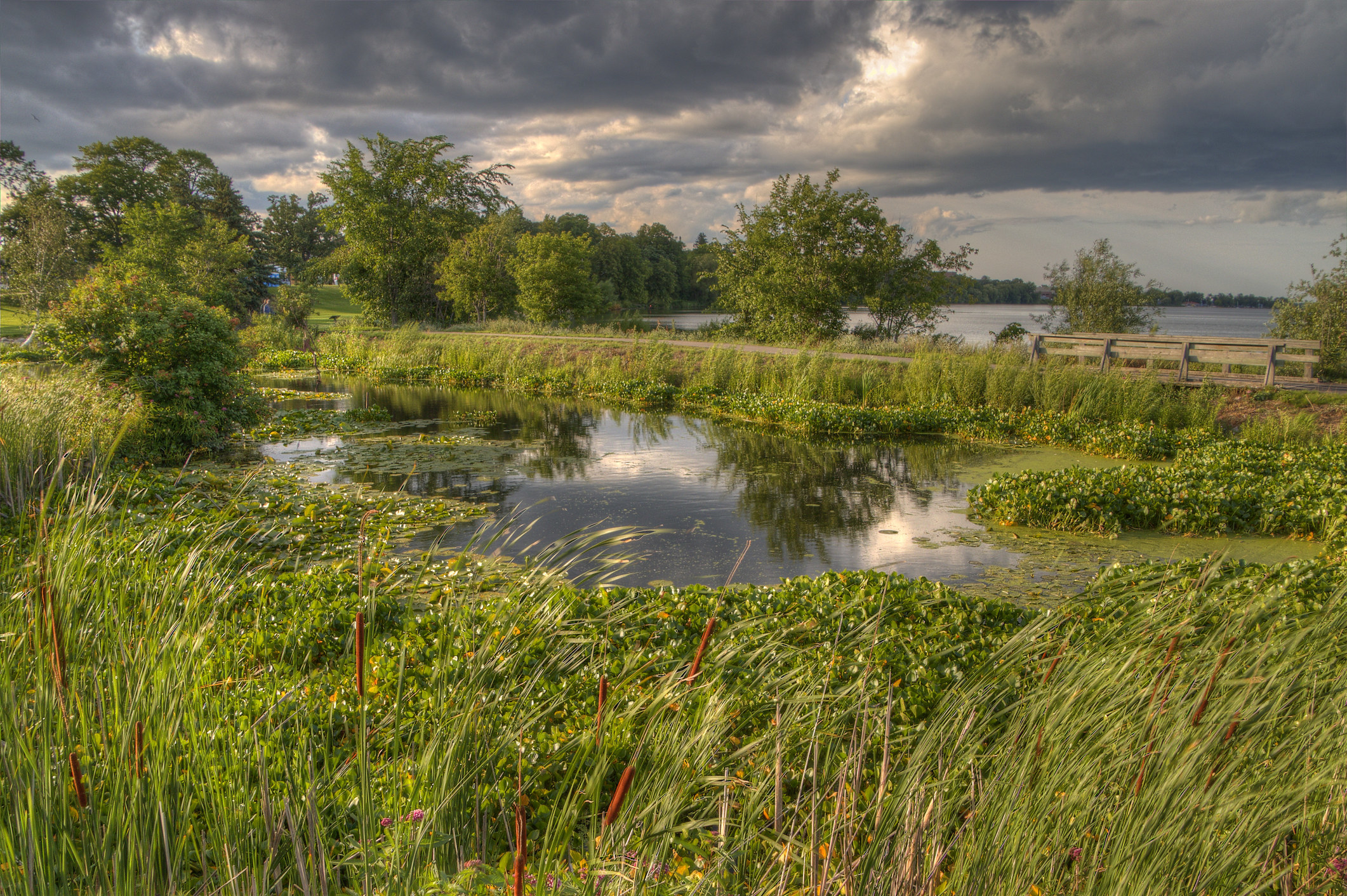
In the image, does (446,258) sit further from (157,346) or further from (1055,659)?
(1055,659)

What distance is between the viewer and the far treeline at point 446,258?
90.2ft

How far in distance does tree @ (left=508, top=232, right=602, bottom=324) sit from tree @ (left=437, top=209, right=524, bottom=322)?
1.77 meters

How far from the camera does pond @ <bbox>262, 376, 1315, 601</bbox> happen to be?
6.80m

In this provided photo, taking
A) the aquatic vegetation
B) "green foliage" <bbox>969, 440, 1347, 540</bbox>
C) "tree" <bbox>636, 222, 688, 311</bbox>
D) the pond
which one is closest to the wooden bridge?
the aquatic vegetation

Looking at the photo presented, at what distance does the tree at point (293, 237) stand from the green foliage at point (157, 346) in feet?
180

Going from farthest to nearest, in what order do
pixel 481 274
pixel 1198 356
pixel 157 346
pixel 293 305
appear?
1. pixel 481 274
2. pixel 293 305
3. pixel 1198 356
4. pixel 157 346

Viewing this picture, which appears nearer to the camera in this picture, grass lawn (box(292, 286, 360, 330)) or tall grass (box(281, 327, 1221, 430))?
tall grass (box(281, 327, 1221, 430))

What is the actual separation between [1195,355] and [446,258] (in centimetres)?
3568

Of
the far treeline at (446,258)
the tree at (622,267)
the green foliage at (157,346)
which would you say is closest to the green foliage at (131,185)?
the far treeline at (446,258)

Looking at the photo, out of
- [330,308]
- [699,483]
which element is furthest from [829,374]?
[330,308]

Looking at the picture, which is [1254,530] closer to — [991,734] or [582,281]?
[991,734]

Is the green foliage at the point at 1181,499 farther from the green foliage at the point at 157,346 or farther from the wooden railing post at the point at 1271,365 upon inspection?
the green foliage at the point at 157,346

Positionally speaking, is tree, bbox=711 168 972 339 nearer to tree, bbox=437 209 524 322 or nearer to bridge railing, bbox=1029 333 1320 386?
bridge railing, bbox=1029 333 1320 386

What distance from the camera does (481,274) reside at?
3872 centimetres
